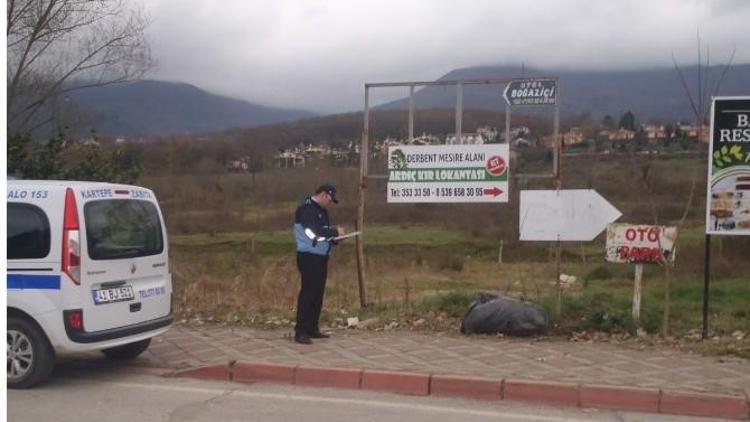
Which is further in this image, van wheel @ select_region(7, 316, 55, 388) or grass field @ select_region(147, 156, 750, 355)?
grass field @ select_region(147, 156, 750, 355)

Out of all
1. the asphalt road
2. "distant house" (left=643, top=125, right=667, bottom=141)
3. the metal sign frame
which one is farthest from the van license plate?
"distant house" (left=643, top=125, right=667, bottom=141)

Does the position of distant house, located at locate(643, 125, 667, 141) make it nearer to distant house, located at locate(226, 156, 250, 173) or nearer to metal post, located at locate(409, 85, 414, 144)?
metal post, located at locate(409, 85, 414, 144)

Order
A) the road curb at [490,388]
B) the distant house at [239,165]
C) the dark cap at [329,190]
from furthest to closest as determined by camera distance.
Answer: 1. the distant house at [239,165]
2. the dark cap at [329,190]
3. the road curb at [490,388]

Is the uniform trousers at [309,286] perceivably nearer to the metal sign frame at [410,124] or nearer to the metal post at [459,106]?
the metal sign frame at [410,124]

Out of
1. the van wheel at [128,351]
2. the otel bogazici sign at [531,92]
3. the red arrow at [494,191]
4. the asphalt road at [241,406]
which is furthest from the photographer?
the red arrow at [494,191]

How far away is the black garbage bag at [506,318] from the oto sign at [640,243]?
3.52ft

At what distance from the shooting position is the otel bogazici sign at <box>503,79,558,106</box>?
9.60 metres

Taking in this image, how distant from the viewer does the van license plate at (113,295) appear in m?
6.84

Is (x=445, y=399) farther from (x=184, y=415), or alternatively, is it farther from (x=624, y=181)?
(x=624, y=181)

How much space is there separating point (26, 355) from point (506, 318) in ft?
15.8

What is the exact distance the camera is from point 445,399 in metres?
6.78

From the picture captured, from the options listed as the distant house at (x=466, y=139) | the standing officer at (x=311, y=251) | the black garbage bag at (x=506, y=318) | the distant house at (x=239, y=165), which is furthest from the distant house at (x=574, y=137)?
the distant house at (x=239, y=165)

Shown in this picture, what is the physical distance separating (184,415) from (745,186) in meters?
6.06

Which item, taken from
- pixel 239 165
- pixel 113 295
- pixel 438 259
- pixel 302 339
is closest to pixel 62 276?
pixel 113 295
